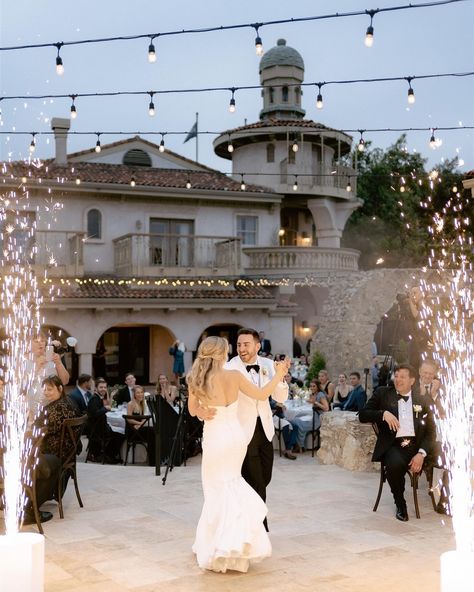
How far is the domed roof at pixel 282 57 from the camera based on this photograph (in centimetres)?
2994

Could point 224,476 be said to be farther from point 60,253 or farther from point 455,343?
point 60,253

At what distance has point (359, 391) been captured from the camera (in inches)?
452

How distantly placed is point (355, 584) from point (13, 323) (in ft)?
46.7

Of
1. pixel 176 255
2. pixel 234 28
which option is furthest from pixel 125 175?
pixel 234 28

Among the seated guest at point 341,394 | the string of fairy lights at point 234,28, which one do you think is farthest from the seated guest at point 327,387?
the string of fairy lights at point 234,28

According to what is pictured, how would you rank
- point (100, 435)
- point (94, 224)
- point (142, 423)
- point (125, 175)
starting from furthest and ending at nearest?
point (125, 175)
point (94, 224)
point (100, 435)
point (142, 423)

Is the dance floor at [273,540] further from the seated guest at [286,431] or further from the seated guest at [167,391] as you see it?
the seated guest at [167,391]

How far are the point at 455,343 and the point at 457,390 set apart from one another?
5756mm

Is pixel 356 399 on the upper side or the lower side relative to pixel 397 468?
upper

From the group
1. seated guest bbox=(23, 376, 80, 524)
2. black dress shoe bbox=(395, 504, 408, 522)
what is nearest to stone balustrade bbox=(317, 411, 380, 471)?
black dress shoe bbox=(395, 504, 408, 522)

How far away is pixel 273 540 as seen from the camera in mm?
6254

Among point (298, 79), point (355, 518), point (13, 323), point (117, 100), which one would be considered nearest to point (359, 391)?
point (355, 518)

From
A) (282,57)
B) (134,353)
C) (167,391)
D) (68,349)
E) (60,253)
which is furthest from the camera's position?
(282,57)

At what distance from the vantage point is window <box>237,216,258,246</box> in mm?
24609
